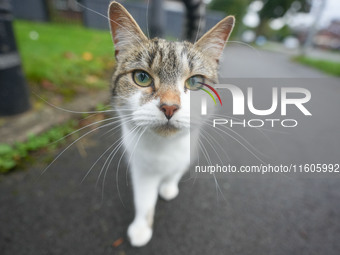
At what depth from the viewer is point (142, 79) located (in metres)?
0.90

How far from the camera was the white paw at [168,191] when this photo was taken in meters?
1.40

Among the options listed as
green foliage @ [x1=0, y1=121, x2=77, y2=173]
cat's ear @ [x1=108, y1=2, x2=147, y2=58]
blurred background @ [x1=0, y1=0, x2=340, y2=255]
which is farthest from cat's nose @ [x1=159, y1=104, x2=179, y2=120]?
green foliage @ [x1=0, y1=121, x2=77, y2=173]

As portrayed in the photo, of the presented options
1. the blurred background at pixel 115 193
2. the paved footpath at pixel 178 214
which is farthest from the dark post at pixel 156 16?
the paved footpath at pixel 178 214

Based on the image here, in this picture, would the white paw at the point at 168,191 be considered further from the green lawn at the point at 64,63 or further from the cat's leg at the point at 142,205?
the green lawn at the point at 64,63

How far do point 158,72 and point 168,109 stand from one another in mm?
203

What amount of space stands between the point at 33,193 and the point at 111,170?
0.53m

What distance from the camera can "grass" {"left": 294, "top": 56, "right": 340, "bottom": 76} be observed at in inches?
193

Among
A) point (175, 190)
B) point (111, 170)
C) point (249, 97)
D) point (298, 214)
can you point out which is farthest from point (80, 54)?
point (298, 214)

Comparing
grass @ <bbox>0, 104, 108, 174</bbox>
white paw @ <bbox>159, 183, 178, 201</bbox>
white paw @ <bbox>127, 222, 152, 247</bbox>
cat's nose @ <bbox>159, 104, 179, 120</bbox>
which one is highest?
cat's nose @ <bbox>159, 104, 179, 120</bbox>

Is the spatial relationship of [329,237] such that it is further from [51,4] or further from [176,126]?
[51,4]

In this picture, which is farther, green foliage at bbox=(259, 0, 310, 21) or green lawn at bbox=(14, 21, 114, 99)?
green lawn at bbox=(14, 21, 114, 99)

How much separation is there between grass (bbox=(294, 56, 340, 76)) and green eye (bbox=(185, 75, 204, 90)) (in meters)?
5.56

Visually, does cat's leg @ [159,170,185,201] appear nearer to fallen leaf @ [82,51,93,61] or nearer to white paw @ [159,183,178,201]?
white paw @ [159,183,178,201]

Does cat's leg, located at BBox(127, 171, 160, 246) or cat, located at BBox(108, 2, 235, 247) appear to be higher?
cat, located at BBox(108, 2, 235, 247)
